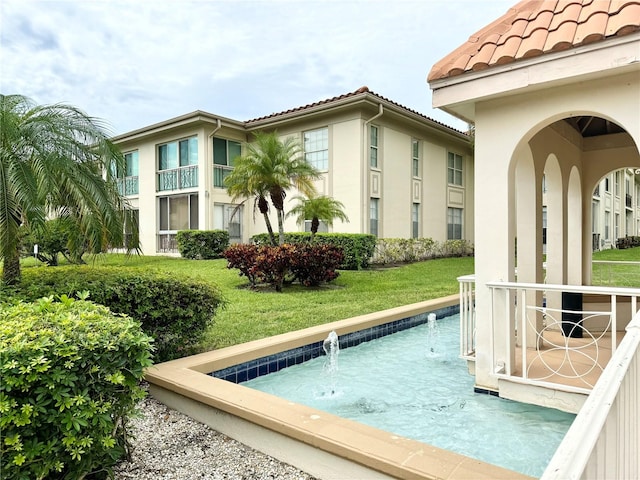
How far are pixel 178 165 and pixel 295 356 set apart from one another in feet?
56.5

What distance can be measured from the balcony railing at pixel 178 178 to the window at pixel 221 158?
3.02 ft

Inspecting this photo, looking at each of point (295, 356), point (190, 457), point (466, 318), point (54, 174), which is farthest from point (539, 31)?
point (54, 174)

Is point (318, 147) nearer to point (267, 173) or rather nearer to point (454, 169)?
point (267, 173)

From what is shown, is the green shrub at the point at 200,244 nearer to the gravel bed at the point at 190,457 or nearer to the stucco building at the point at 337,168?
the stucco building at the point at 337,168

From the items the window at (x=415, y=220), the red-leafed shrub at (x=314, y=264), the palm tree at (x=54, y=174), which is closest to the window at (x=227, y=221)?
the window at (x=415, y=220)

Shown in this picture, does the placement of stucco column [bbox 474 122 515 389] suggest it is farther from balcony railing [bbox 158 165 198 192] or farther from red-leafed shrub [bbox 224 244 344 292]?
balcony railing [bbox 158 165 198 192]

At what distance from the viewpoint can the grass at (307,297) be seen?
7.39 m

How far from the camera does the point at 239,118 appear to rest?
2109cm

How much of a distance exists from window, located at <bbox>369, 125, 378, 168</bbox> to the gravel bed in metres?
15.2

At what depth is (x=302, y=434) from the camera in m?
3.15

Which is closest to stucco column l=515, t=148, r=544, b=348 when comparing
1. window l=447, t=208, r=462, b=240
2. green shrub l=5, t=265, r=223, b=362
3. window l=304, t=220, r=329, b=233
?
green shrub l=5, t=265, r=223, b=362

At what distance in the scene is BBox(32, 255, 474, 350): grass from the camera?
7387mm

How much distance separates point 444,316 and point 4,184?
26.5ft

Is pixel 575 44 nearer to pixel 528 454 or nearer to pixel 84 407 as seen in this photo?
pixel 528 454
